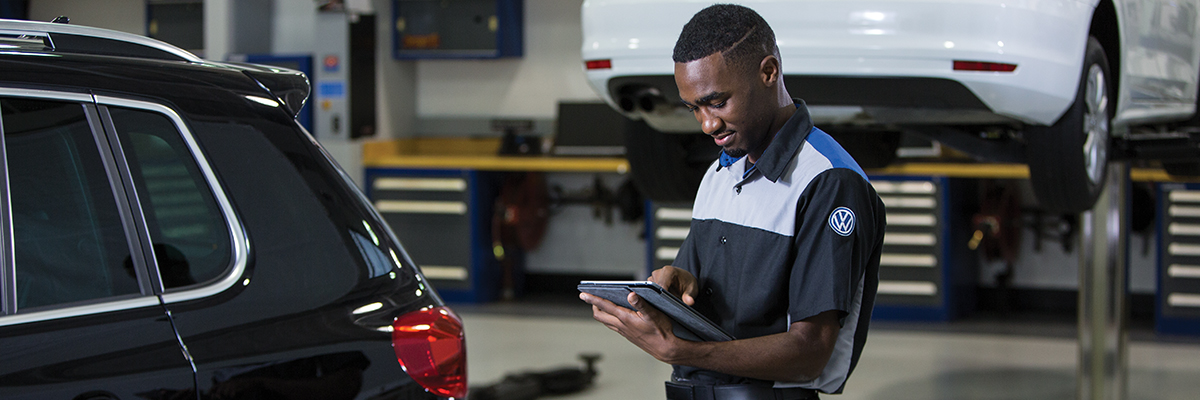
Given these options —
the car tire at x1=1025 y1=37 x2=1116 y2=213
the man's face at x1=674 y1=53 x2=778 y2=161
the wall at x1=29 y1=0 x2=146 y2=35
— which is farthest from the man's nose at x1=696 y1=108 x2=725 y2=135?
the wall at x1=29 y1=0 x2=146 y2=35

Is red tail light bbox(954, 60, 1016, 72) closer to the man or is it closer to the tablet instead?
the man

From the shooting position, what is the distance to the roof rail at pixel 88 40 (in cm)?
129

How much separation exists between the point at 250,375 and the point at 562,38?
18.7 feet

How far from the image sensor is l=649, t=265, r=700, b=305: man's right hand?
1253 millimetres

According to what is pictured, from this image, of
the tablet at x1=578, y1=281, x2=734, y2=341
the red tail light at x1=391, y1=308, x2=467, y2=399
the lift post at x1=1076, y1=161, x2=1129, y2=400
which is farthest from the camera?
the lift post at x1=1076, y1=161, x2=1129, y2=400

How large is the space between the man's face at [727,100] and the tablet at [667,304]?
196mm

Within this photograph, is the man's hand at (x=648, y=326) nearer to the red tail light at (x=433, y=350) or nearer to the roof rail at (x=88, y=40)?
the red tail light at (x=433, y=350)

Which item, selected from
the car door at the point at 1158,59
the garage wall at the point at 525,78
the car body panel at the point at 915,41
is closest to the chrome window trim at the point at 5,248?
the car body panel at the point at 915,41

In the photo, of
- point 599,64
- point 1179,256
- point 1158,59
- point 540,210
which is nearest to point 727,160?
point 599,64

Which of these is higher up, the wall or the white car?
the wall

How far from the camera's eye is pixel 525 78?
22.6 feet

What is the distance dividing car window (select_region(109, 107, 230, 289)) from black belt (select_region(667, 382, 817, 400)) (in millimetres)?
592

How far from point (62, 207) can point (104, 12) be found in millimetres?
6920

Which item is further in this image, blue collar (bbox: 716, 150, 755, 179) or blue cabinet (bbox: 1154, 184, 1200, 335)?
blue cabinet (bbox: 1154, 184, 1200, 335)
